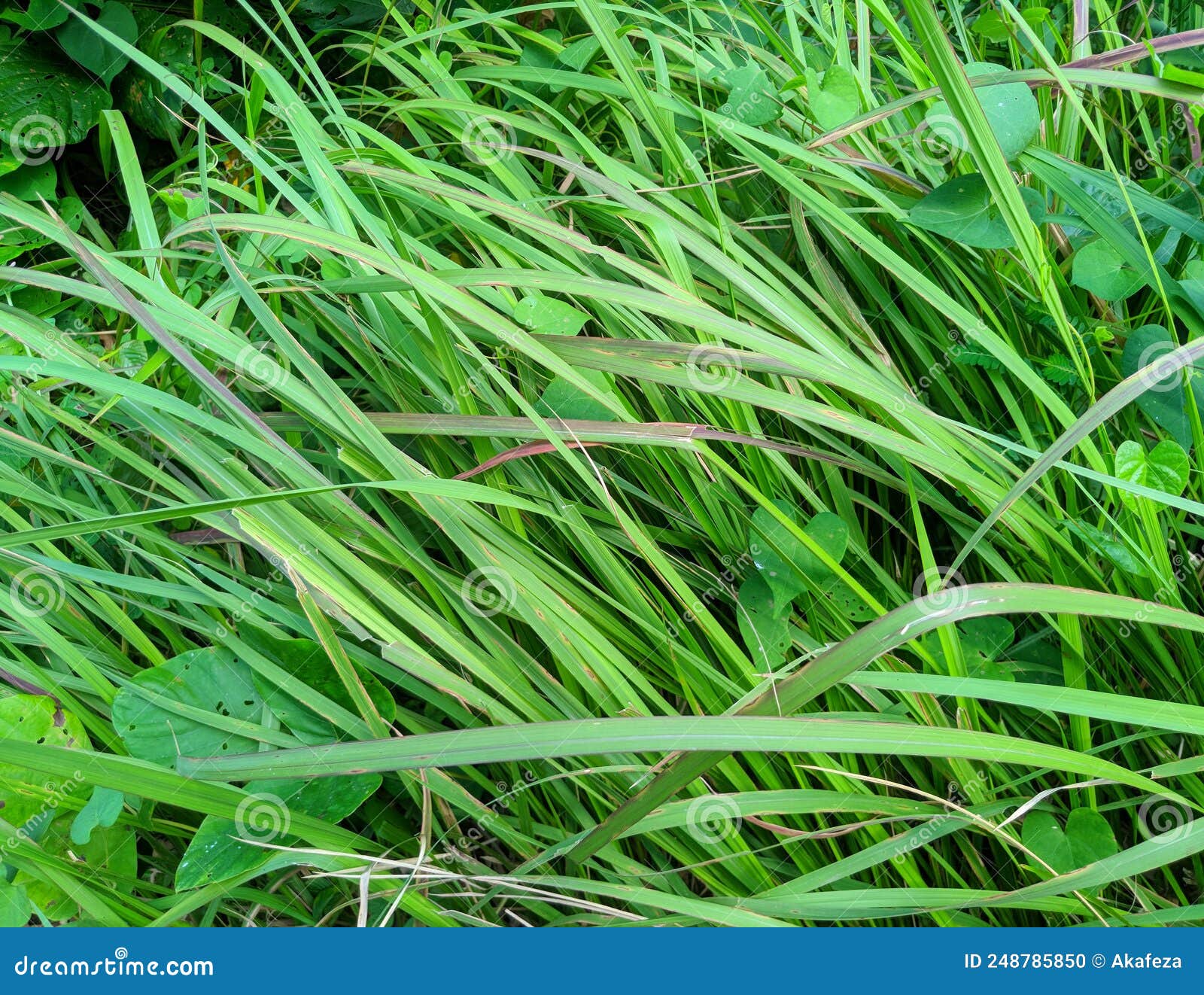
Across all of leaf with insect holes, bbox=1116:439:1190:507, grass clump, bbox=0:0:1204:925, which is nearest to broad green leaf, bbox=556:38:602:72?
grass clump, bbox=0:0:1204:925

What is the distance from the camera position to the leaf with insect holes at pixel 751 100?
102cm

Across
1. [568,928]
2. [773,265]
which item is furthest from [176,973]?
[773,265]

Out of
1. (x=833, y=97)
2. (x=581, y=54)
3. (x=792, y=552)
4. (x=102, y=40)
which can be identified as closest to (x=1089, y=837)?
(x=792, y=552)

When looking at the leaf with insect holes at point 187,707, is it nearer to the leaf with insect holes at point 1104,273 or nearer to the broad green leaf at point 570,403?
the broad green leaf at point 570,403

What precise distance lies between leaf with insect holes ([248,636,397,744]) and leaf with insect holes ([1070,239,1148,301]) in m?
0.84

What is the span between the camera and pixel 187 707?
0.75 metres

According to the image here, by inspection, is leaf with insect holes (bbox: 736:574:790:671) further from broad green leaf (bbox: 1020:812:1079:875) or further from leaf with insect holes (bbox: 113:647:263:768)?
→ leaf with insect holes (bbox: 113:647:263:768)

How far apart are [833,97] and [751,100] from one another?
0.33ft

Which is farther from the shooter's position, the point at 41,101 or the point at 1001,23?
the point at 41,101

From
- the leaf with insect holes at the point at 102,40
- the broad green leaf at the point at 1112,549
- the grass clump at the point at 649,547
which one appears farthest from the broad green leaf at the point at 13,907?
the leaf with insect holes at the point at 102,40

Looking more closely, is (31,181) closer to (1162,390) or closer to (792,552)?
(792,552)

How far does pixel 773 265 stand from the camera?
108 cm

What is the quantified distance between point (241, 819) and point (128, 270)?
2.01ft

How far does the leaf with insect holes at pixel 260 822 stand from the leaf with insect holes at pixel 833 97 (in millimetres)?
870
